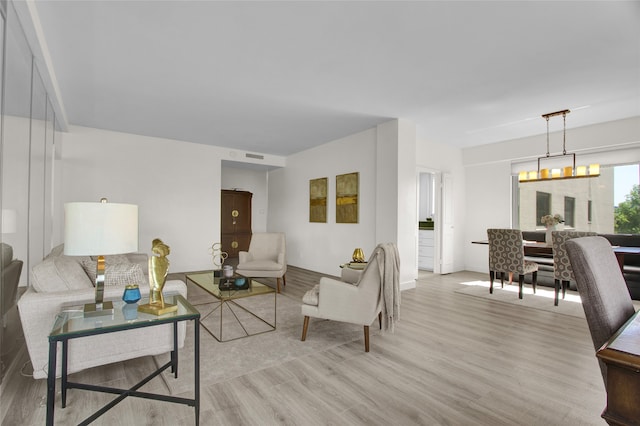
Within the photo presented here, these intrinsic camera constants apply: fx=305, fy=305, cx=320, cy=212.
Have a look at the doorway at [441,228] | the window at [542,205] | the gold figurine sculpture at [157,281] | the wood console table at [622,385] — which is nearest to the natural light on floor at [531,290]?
the doorway at [441,228]

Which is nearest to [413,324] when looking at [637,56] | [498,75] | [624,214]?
[498,75]

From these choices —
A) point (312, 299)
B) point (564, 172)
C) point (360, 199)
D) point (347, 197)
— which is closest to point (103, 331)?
point (312, 299)

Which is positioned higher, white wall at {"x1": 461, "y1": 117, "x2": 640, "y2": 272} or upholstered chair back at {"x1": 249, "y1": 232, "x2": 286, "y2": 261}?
white wall at {"x1": 461, "y1": 117, "x2": 640, "y2": 272}

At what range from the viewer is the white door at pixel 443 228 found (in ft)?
20.9

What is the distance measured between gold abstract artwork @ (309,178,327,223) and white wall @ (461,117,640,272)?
10.8ft

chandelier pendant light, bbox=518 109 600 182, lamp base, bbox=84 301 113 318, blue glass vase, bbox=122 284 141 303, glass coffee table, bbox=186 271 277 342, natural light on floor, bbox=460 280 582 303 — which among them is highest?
chandelier pendant light, bbox=518 109 600 182

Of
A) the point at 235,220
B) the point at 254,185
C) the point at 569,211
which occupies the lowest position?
the point at 235,220

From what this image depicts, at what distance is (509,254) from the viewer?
453 cm

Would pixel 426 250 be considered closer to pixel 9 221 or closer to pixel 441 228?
pixel 441 228

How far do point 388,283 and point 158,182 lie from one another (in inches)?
199

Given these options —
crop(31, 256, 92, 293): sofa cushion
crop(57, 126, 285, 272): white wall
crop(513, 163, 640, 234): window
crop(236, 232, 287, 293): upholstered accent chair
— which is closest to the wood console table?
crop(31, 256, 92, 293): sofa cushion

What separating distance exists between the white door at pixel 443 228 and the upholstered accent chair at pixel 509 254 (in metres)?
1.58

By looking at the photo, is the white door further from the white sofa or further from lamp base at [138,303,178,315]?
lamp base at [138,303,178,315]

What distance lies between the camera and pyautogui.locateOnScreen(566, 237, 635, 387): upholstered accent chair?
1.02 m
